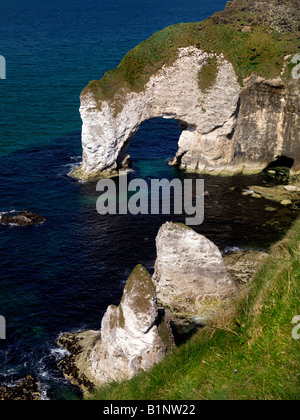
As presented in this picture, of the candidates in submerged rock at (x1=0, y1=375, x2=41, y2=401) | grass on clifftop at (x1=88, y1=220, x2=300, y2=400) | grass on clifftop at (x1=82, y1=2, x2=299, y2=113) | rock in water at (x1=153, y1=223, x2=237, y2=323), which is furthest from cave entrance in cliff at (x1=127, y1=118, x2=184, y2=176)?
grass on clifftop at (x1=88, y1=220, x2=300, y2=400)

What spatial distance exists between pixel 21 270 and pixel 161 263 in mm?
13509

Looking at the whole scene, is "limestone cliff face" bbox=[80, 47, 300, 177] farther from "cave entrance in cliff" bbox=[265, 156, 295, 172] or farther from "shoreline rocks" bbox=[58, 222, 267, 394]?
"shoreline rocks" bbox=[58, 222, 267, 394]

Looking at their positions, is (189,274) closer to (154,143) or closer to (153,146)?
(153,146)

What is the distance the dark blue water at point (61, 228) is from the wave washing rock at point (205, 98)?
4276mm

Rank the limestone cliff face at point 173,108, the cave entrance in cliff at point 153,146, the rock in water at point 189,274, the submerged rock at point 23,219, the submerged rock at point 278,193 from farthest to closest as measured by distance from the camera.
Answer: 1. the cave entrance in cliff at point 153,146
2. the limestone cliff face at point 173,108
3. the submerged rock at point 278,193
4. the submerged rock at point 23,219
5. the rock in water at point 189,274

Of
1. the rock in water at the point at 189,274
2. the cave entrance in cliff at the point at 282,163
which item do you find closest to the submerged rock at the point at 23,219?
the rock in water at the point at 189,274

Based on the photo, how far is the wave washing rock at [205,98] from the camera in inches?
2475

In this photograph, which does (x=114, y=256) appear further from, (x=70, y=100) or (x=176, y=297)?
(x=70, y=100)

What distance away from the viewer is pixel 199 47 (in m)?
63.2

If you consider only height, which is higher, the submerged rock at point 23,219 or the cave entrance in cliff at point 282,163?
the cave entrance in cliff at point 282,163

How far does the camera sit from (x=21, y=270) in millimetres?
45375

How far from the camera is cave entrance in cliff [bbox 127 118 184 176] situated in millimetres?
68588

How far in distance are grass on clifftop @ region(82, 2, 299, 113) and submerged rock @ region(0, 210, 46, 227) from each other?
1692cm

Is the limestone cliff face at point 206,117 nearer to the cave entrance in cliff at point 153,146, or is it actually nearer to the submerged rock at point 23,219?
the cave entrance in cliff at point 153,146
